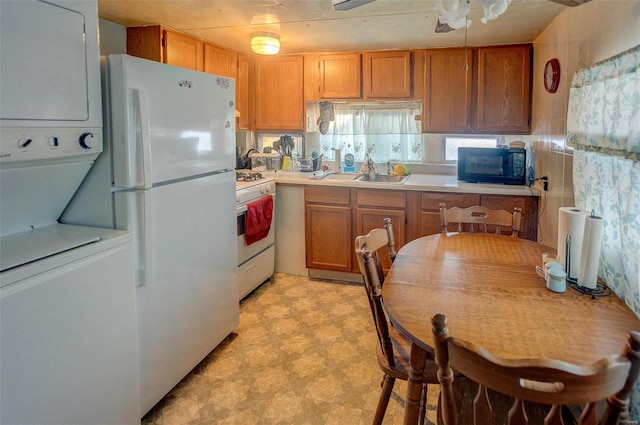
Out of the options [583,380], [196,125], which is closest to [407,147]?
[196,125]

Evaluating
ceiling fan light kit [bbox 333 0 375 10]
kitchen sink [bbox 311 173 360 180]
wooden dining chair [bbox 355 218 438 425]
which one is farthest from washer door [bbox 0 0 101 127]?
kitchen sink [bbox 311 173 360 180]

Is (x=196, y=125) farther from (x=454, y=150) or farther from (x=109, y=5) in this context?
(x=454, y=150)

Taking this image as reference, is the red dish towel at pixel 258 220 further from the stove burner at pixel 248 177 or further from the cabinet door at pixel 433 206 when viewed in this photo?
the cabinet door at pixel 433 206

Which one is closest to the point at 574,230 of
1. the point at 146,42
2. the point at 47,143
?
the point at 47,143

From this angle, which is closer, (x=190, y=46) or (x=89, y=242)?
(x=89, y=242)

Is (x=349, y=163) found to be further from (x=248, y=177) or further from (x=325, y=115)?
(x=248, y=177)

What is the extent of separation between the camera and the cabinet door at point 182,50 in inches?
122

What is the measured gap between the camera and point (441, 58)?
11.9ft

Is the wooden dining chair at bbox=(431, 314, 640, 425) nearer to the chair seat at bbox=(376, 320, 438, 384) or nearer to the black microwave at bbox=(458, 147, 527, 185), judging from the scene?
the chair seat at bbox=(376, 320, 438, 384)

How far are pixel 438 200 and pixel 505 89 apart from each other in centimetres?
109

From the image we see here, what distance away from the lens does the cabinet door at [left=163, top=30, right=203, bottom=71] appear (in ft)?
10.2

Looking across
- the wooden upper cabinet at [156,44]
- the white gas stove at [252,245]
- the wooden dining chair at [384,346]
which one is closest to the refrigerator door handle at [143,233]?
the wooden dining chair at [384,346]

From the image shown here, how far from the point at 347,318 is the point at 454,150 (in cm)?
197

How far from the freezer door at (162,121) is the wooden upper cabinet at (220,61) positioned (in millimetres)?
1133
